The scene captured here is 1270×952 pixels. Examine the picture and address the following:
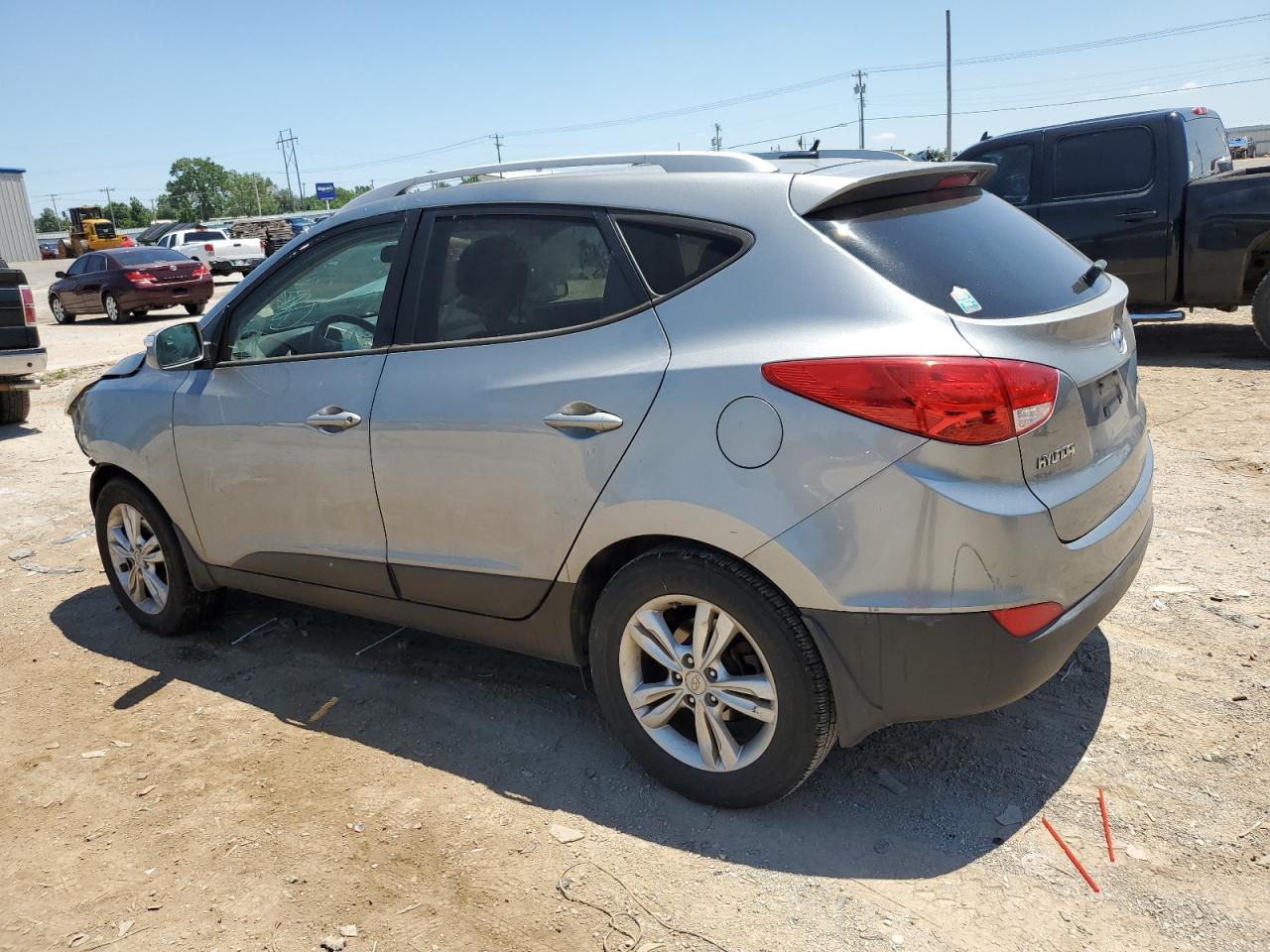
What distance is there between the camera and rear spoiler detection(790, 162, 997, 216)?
278cm

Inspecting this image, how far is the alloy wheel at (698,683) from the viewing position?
111 inches

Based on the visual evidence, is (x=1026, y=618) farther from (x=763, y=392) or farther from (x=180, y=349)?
(x=180, y=349)

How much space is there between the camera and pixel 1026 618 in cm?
256

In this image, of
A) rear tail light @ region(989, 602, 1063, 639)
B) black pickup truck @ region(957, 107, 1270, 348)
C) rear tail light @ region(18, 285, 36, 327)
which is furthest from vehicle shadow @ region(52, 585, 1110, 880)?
rear tail light @ region(18, 285, 36, 327)

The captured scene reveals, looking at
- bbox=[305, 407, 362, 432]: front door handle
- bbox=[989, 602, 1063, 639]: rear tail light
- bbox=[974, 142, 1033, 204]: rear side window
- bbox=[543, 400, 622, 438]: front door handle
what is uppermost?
bbox=[974, 142, 1033, 204]: rear side window

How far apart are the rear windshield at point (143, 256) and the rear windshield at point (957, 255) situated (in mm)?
21019

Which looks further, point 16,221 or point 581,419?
point 16,221

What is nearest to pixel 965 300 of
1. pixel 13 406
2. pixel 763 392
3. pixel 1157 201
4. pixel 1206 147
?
pixel 763 392

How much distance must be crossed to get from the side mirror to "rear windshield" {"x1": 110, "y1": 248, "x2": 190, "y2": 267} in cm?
1863

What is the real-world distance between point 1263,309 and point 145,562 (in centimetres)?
863

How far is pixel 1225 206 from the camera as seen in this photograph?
845cm

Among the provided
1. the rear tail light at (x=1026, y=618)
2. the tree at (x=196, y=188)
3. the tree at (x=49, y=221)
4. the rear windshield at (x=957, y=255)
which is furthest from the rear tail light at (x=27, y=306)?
the tree at (x=49, y=221)

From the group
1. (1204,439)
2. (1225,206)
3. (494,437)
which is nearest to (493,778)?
(494,437)

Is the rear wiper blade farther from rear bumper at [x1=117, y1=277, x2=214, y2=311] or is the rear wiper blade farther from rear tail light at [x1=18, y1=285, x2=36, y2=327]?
rear bumper at [x1=117, y1=277, x2=214, y2=311]
